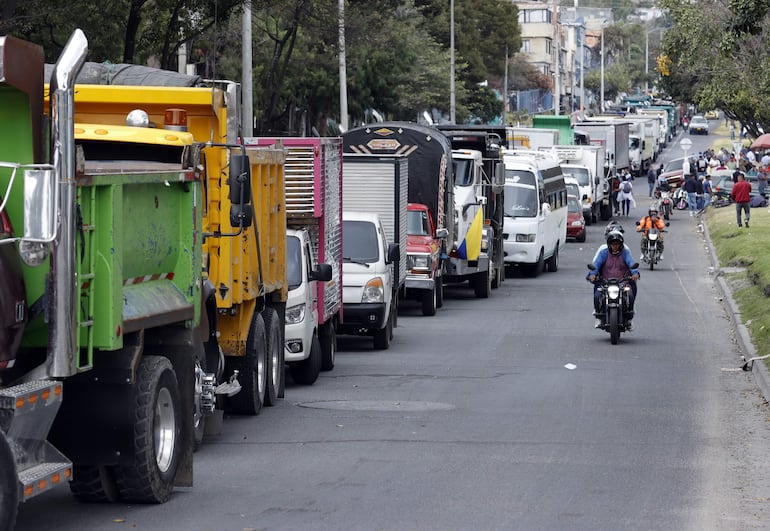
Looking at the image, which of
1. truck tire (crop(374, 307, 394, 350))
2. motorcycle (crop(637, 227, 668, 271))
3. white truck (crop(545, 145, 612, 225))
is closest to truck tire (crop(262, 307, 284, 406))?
truck tire (crop(374, 307, 394, 350))

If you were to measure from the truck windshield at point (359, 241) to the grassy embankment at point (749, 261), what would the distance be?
5.37m

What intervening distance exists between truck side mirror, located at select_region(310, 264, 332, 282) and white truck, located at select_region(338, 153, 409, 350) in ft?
12.1

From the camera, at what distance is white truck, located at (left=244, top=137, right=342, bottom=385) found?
16219 mm

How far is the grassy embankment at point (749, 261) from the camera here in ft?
73.7

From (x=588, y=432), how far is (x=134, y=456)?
511cm

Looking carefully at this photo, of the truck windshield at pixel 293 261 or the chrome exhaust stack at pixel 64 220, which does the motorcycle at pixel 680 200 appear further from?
the chrome exhaust stack at pixel 64 220

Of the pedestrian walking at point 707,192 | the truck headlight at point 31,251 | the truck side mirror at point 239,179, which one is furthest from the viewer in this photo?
the pedestrian walking at point 707,192

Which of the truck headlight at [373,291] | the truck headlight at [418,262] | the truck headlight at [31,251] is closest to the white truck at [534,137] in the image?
the truck headlight at [418,262]

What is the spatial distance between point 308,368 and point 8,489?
356 inches

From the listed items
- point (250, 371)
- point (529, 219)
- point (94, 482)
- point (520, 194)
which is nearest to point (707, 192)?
point (520, 194)

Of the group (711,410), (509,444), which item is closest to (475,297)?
(711,410)

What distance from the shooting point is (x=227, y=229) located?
41.9ft

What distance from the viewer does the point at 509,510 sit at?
9.47m

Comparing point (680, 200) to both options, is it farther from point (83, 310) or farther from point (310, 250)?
point (83, 310)
